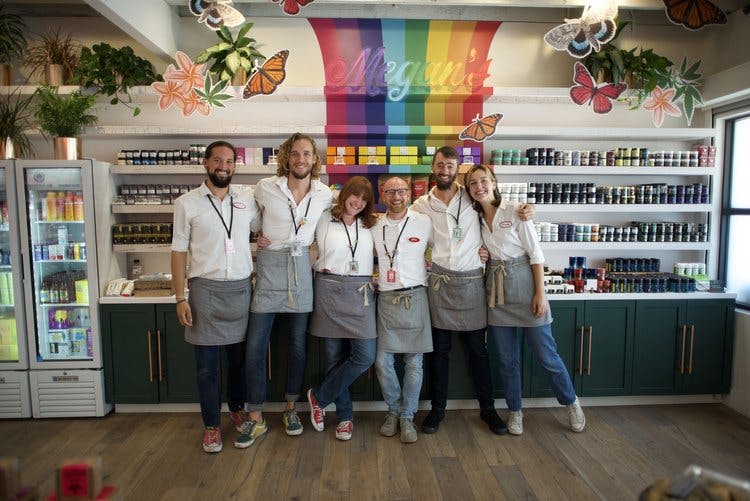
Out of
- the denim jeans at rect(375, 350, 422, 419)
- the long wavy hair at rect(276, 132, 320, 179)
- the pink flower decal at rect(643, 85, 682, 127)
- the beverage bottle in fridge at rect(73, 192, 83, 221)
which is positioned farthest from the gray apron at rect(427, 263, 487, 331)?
the beverage bottle in fridge at rect(73, 192, 83, 221)

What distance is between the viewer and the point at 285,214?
3.33m

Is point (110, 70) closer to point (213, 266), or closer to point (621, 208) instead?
point (213, 266)

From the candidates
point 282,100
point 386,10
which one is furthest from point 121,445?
point 386,10

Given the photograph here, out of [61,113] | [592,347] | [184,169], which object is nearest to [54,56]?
[61,113]

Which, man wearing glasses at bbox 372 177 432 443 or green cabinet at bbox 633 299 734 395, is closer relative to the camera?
man wearing glasses at bbox 372 177 432 443

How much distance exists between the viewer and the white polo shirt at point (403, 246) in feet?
11.1

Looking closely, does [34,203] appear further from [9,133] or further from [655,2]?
[655,2]

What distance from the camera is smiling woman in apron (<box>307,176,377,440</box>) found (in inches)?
132

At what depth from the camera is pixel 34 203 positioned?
403cm

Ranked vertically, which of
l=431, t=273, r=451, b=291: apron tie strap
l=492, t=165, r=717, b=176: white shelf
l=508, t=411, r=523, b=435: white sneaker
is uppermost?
l=492, t=165, r=717, b=176: white shelf

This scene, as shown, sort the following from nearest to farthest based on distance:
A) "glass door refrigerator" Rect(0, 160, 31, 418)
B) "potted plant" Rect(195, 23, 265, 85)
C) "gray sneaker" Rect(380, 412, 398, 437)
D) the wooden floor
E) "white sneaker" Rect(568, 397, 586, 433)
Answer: the wooden floor
"gray sneaker" Rect(380, 412, 398, 437)
"white sneaker" Rect(568, 397, 586, 433)
"glass door refrigerator" Rect(0, 160, 31, 418)
"potted plant" Rect(195, 23, 265, 85)

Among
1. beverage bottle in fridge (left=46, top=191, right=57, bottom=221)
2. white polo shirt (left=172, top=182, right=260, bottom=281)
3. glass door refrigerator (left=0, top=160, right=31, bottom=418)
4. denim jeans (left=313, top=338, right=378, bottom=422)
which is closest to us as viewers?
→ white polo shirt (left=172, top=182, right=260, bottom=281)

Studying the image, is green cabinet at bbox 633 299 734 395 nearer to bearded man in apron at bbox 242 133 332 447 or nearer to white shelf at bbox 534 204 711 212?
white shelf at bbox 534 204 711 212

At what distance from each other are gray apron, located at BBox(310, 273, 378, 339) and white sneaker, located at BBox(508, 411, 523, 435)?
48.3 inches
